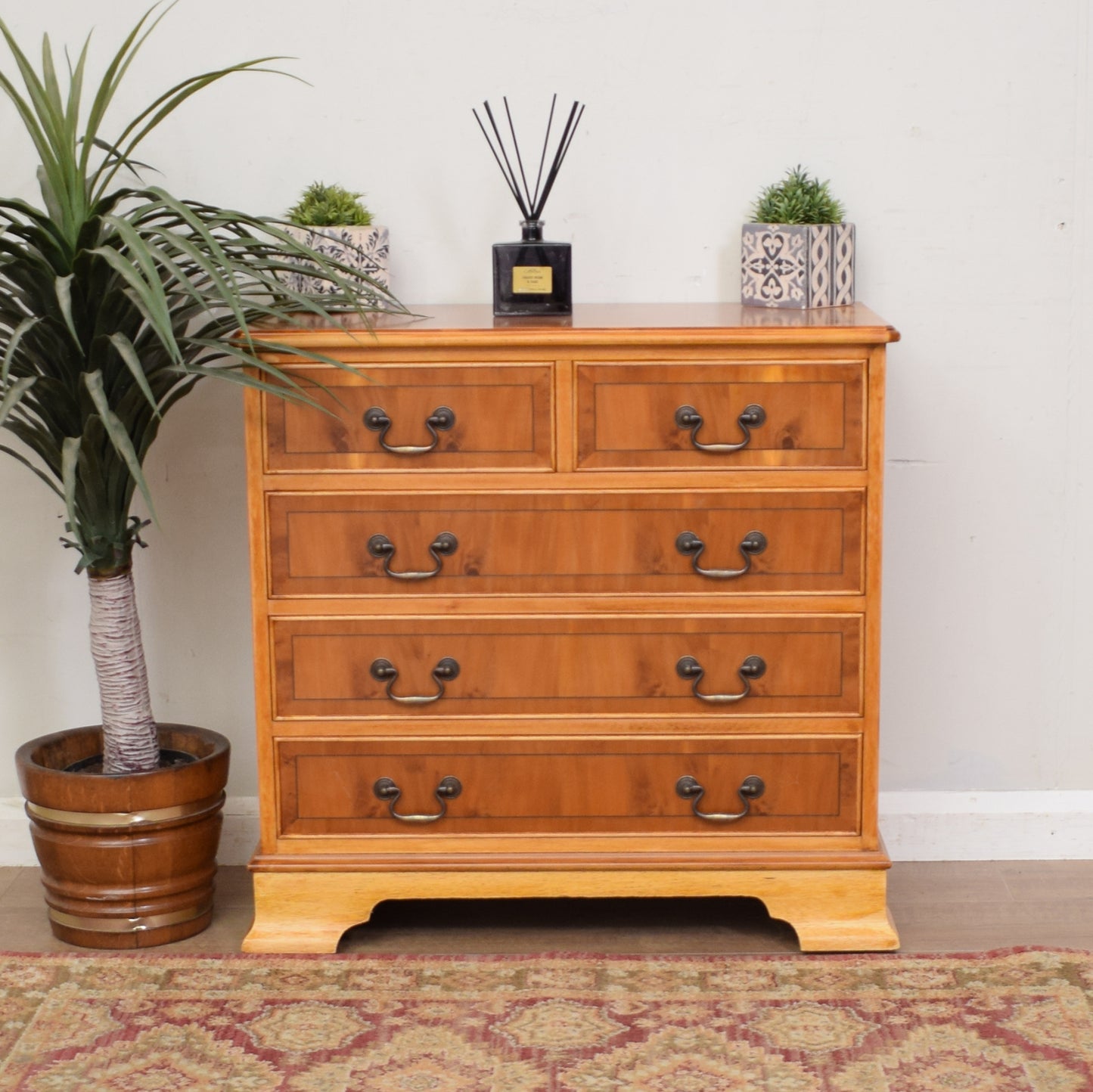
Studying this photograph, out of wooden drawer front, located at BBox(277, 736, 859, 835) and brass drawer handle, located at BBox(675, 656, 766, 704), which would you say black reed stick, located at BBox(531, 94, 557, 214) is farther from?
wooden drawer front, located at BBox(277, 736, 859, 835)

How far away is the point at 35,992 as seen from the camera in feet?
7.09

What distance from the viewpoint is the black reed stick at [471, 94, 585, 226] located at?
243 cm

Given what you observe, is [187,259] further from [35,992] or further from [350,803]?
[35,992]

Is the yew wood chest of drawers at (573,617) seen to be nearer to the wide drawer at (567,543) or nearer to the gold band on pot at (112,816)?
the wide drawer at (567,543)

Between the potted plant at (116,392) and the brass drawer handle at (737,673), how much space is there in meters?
0.69

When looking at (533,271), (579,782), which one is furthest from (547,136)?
(579,782)

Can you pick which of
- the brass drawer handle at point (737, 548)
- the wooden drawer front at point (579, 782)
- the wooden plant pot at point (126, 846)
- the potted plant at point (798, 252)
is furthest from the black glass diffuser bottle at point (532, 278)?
the wooden plant pot at point (126, 846)

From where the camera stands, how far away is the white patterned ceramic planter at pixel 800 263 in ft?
7.73

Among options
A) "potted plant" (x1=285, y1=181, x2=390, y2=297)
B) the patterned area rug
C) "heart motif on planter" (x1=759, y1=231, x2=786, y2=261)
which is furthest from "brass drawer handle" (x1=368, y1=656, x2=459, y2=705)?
"heart motif on planter" (x1=759, y1=231, x2=786, y2=261)

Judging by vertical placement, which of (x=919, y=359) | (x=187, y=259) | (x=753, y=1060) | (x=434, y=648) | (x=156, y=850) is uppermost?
(x=187, y=259)

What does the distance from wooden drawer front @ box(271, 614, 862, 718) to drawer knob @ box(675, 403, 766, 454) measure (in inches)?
10.3

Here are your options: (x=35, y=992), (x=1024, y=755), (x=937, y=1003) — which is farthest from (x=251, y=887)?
(x=1024, y=755)

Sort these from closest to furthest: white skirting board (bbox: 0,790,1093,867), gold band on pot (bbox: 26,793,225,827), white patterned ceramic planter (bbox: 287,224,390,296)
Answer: gold band on pot (bbox: 26,793,225,827), white patterned ceramic planter (bbox: 287,224,390,296), white skirting board (bbox: 0,790,1093,867)

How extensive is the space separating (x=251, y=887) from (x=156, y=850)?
13.1 inches
